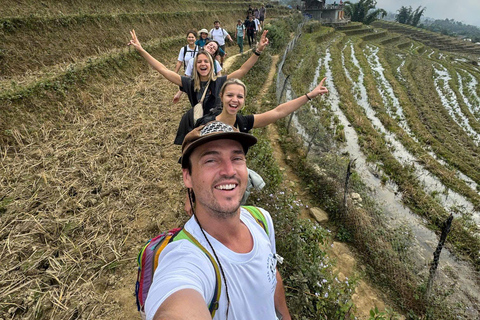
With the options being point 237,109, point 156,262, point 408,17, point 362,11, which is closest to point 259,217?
point 156,262

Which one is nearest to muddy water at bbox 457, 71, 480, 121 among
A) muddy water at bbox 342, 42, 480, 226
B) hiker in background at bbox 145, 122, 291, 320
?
muddy water at bbox 342, 42, 480, 226

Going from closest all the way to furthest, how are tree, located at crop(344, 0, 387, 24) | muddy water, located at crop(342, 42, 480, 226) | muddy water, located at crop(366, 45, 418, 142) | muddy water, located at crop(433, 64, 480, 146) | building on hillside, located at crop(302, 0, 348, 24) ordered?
muddy water, located at crop(342, 42, 480, 226) < muddy water, located at crop(366, 45, 418, 142) < muddy water, located at crop(433, 64, 480, 146) < building on hillside, located at crop(302, 0, 348, 24) < tree, located at crop(344, 0, 387, 24)

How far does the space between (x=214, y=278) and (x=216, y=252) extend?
14 cm

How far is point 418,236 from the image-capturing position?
662cm

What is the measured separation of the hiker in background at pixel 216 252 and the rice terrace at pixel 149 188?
1.98 metres

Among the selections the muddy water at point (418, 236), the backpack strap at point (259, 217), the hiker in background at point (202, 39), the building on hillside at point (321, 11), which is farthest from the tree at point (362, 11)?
the backpack strap at point (259, 217)

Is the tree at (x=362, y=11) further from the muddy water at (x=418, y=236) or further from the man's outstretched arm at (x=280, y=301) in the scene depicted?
the man's outstretched arm at (x=280, y=301)

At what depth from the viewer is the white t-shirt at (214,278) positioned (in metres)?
1.31

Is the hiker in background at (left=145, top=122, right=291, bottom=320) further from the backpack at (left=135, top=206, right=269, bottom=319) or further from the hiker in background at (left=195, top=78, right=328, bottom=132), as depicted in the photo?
the hiker in background at (left=195, top=78, right=328, bottom=132)

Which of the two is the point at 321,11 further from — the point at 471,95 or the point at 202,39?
the point at 202,39

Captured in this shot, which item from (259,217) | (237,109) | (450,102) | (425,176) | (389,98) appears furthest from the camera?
(450,102)

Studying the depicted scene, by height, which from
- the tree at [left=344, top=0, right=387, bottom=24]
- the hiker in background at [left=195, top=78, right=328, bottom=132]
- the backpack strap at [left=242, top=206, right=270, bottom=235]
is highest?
the tree at [left=344, top=0, right=387, bottom=24]

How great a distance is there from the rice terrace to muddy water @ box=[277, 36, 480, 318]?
0.15 feet

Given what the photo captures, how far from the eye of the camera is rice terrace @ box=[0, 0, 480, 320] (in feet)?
10.8
